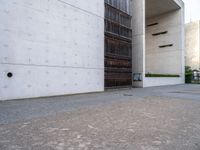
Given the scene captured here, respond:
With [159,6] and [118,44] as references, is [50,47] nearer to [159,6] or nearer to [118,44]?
[118,44]

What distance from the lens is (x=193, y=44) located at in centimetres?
4350

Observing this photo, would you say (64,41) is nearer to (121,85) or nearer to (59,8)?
(59,8)

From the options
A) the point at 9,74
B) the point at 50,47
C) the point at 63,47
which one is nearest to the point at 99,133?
the point at 9,74

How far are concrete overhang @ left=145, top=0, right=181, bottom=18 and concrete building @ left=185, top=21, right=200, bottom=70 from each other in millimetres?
21005

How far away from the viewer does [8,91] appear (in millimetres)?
8617

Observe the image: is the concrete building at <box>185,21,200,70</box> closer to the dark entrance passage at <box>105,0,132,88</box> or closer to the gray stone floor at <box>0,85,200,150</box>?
the dark entrance passage at <box>105,0,132,88</box>

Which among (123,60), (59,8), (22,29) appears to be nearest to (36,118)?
(22,29)

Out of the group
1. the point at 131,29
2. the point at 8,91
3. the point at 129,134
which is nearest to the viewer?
the point at 129,134

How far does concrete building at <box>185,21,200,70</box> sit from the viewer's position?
140 feet

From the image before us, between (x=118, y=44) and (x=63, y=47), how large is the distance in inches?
266

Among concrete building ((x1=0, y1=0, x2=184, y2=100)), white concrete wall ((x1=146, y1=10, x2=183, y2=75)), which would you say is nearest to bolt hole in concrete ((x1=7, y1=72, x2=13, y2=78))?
concrete building ((x1=0, y1=0, x2=184, y2=100))

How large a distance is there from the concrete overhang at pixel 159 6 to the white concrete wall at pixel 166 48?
2.81 ft

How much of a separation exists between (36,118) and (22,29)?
612 cm

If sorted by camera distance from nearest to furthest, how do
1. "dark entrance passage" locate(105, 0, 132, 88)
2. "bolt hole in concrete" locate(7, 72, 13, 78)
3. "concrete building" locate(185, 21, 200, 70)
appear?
"bolt hole in concrete" locate(7, 72, 13, 78), "dark entrance passage" locate(105, 0, 132, 88), "concrete building" locate(185, 21, 200, 70)
